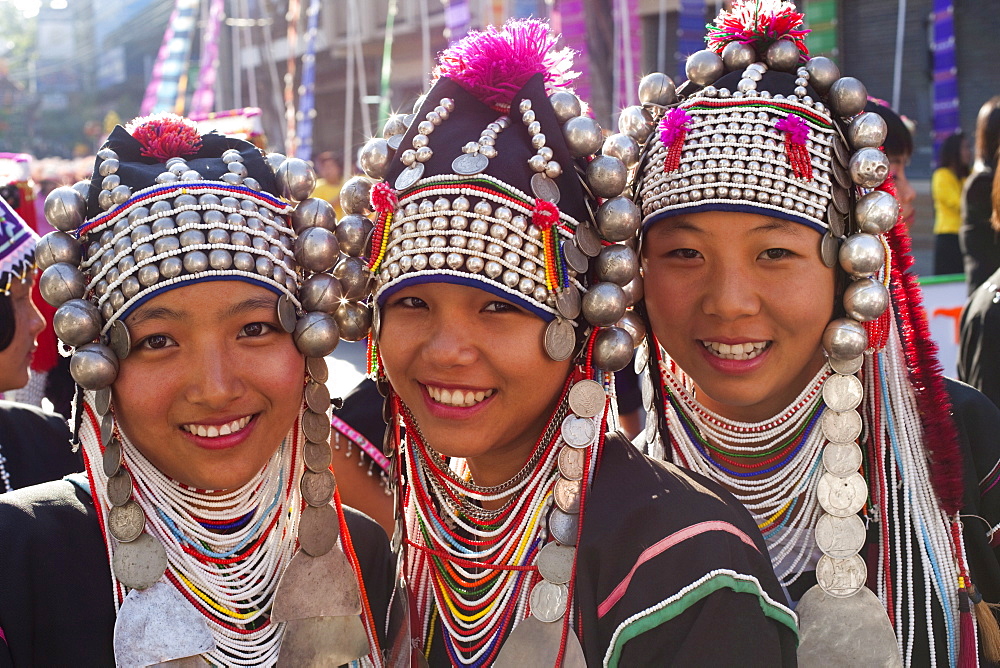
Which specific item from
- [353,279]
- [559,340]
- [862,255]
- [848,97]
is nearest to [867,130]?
[848,97]

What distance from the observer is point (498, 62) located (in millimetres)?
2121

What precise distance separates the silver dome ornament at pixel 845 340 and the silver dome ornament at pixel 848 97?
531 mm

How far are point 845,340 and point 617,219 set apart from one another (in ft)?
2.22

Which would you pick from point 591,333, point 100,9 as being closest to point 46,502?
point 591,333

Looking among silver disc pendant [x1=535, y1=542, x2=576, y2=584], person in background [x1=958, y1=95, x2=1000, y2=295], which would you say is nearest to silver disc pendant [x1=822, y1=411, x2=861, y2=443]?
silver disc pendant [x1=535, y1=542, x2=576, y2=584]

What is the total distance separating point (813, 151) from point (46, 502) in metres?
1.93

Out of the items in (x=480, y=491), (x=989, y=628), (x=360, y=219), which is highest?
(x=360, y=219)

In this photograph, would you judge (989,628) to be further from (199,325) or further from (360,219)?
(199,325)

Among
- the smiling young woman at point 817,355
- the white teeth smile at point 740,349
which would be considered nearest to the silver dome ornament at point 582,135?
the smiling young woman at point 817,355

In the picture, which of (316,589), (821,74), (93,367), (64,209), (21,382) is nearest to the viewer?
(93,367)

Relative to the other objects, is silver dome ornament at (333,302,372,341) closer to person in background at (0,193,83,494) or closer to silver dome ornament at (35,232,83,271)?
silver dome ornament at (35,232,83,271)

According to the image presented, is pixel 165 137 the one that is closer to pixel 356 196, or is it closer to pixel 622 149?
pixel 356 196

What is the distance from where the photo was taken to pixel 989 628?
91.0 inches

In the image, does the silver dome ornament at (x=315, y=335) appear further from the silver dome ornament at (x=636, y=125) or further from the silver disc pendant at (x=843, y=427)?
the silver disc pendant at (x=843, y=427)
